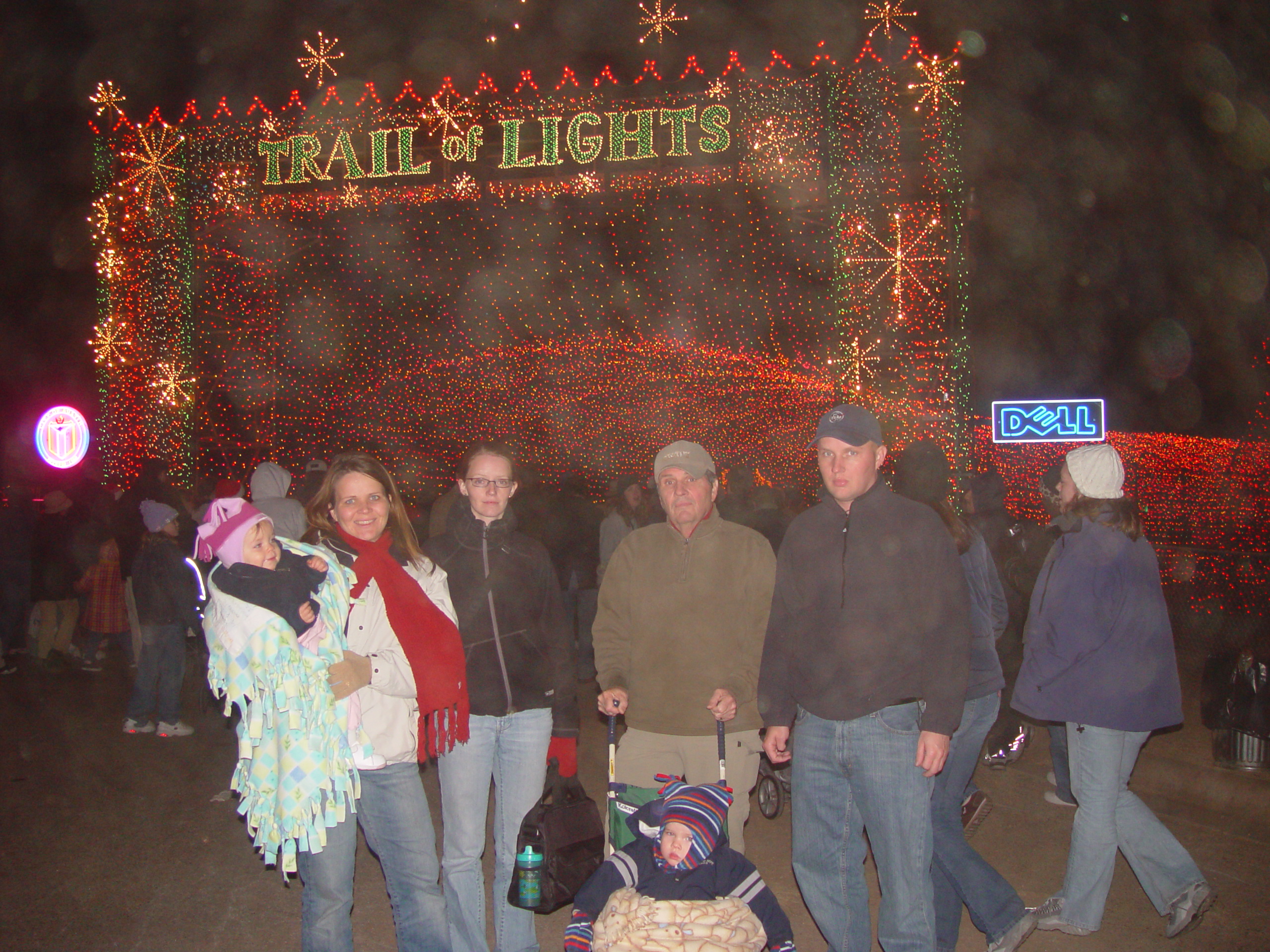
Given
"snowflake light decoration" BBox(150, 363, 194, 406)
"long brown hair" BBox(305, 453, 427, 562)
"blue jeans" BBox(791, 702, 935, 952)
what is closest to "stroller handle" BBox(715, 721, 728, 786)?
"blue jeans" BBox(791, 702, 935, 952)

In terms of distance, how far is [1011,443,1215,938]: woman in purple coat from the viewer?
3717 millimetres

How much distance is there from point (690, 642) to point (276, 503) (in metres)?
2.88

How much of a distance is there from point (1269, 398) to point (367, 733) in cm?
1136

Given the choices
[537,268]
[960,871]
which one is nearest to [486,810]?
[960,871]

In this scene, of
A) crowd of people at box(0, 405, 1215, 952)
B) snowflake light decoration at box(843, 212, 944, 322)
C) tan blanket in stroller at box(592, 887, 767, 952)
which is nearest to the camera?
tan blanket in stroller at box(592, 887, 767, 952)

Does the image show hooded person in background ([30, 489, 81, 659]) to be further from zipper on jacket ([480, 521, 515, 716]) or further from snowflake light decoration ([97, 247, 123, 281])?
zipper on jacket ([480, 521, 515, 716])

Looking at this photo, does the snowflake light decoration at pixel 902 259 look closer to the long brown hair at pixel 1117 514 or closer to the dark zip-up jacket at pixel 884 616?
the long brown hair at pixel 1117 514

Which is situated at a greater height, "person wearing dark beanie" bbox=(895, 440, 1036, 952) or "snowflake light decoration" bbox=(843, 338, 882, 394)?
"snowflake light decoration" bbox=(843, 338, 882, 394)

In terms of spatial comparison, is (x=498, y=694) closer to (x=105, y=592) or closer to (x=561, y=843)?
(x=561, y=843)

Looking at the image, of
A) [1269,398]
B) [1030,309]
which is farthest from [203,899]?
[1030,309]

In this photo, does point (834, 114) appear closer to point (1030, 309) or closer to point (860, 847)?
point (860, 847)

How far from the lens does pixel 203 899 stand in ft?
14.8

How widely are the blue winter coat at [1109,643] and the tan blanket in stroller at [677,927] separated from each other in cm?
179

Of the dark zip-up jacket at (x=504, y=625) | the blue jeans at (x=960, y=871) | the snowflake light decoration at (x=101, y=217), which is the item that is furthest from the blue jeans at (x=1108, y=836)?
the snowflake light decoration at (x=101, y=217)
